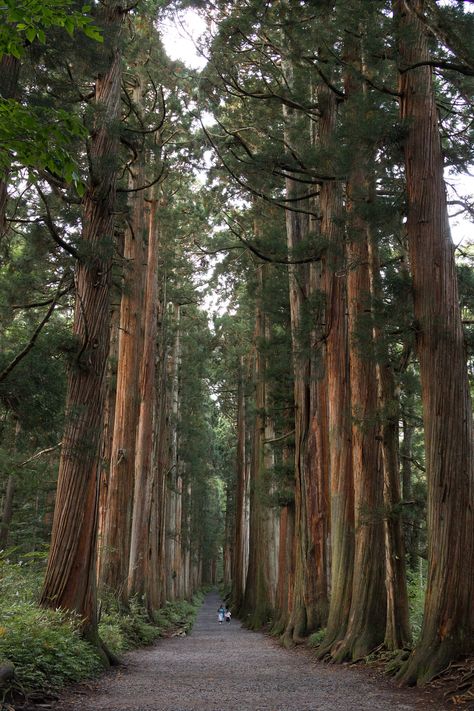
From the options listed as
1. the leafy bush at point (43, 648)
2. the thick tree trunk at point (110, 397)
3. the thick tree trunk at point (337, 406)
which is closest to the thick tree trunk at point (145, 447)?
the thick tree trunk at point (110, 397)

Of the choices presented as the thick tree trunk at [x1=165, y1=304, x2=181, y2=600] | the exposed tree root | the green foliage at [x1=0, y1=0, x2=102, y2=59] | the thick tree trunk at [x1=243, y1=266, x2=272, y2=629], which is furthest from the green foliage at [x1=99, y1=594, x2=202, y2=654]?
the thick tree trunk at [x1=165, y1=304, x2=181, y2=600]

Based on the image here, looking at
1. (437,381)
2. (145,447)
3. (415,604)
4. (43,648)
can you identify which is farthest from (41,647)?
(145,447)

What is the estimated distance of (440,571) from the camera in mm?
6312

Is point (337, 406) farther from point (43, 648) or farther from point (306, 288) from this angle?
point (43, 648)

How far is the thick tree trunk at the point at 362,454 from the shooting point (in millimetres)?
8461

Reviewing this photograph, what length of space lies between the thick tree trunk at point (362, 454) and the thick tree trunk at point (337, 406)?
0.44m

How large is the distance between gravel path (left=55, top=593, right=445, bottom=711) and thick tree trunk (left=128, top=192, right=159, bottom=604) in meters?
5.29

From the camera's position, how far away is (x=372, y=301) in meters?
8.02

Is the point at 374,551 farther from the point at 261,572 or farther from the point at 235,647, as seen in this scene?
the point at 261,572

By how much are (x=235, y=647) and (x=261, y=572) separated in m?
7.43

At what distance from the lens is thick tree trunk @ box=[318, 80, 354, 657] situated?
32.6 ft

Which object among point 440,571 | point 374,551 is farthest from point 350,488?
point 440,571

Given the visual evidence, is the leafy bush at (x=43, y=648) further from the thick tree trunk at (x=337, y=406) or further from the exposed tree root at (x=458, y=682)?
the thick tree trunk at (x=337, y=406)

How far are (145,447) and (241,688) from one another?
417 inches
